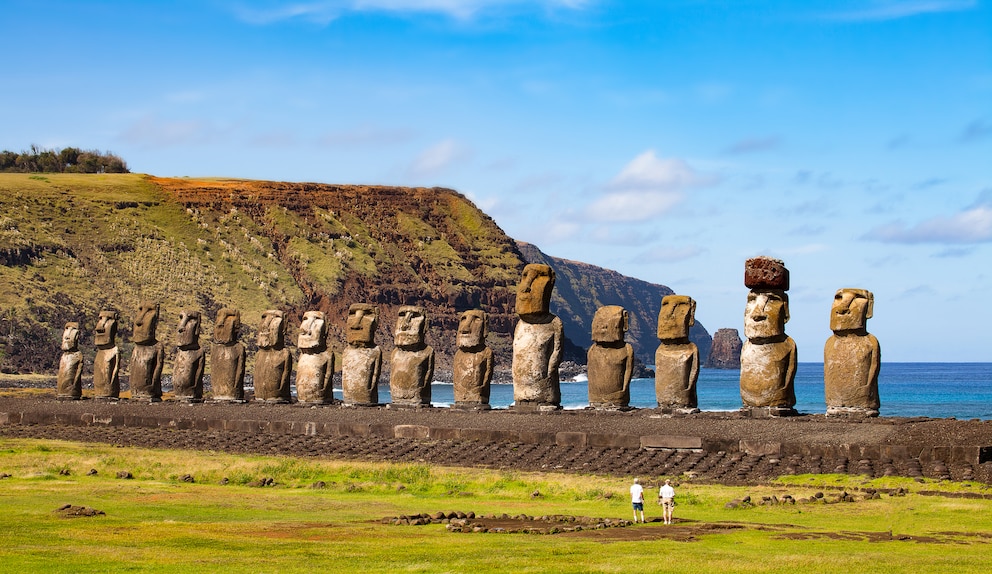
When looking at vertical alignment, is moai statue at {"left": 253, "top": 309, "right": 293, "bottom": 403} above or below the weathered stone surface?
below

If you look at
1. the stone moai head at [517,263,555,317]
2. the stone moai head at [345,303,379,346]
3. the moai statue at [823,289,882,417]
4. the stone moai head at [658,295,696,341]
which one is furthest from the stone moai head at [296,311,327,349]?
the moai statue at [823,289,882,417]

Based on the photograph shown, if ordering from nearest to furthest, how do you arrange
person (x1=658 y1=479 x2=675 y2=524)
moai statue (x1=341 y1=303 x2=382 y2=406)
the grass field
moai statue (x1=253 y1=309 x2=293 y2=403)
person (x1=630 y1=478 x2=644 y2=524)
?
the grass field → person (x1=658 y1=479 x2=675 y2=524) → person (x1=630 y1=478 x2=644 y2=524) → moai statue (x1=341 y1=303 x2=382 y2=406) → moai statue (x1=253 y1=309 x2=293 y2=403)

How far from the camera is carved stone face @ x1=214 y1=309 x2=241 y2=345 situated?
96.4ft

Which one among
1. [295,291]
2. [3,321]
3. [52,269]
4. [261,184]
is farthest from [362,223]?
[3,321]

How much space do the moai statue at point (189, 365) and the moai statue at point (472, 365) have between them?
747 cm

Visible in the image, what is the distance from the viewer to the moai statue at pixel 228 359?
2939 cm

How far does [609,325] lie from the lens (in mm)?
23625

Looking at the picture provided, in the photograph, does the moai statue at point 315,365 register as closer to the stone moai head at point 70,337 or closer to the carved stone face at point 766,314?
the stone moai head at point 70,337

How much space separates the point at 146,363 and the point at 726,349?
144 metres

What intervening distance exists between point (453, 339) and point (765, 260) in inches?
3069

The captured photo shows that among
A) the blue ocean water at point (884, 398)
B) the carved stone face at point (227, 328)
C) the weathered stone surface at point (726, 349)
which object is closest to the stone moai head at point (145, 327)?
the carved stone face at point (227, 328)

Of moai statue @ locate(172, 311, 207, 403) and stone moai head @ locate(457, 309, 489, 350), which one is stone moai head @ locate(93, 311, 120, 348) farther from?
stone moai head @ locate(457, 309, 489, 350)

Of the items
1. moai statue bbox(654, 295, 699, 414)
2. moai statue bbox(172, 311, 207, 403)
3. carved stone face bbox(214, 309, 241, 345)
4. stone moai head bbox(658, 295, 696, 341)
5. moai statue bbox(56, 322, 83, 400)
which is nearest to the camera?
moai statue bbox(654, 295, 699, 414)

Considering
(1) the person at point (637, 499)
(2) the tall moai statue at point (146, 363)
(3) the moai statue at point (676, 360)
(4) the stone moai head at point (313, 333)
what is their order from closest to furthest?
(1) the person at point (637, 499), (3) the moai statue at point (676, 360), (4) the stone moai head at point (313, 333), (2) the tall moai statue at point (146, 363)
